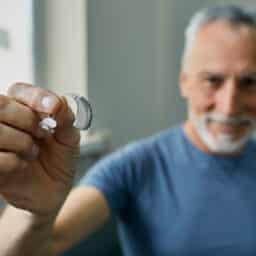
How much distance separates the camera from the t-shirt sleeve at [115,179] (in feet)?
4.47

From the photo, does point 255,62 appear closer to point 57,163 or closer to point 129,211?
point 129,211

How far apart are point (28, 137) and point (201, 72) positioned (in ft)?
2.91

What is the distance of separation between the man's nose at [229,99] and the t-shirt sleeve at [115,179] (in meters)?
0.25

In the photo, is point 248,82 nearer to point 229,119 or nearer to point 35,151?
point 229,119

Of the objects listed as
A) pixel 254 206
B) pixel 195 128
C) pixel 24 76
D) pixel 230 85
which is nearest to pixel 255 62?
pixel 230 85

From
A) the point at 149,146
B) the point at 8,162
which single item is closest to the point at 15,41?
the point at 149,146

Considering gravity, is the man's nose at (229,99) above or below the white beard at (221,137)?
above

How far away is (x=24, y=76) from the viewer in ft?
5.28

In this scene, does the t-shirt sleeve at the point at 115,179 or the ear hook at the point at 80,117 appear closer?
the ear hook at the point at 80,117

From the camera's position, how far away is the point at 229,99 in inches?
57.1

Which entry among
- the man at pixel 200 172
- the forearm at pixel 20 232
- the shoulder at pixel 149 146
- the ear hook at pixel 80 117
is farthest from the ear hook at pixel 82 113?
the shoulder at pixel 149 146

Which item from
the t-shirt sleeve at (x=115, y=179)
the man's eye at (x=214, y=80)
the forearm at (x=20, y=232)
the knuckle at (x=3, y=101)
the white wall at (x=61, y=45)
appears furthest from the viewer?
the white wall at (x=61, y=45)

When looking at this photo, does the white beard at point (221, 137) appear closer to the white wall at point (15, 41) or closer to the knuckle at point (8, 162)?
the white wall at point (15, 41)

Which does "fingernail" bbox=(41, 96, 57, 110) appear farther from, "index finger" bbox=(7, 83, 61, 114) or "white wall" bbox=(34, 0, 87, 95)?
"white wall" bbox=(34, 0, 87, 95)
